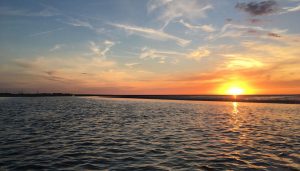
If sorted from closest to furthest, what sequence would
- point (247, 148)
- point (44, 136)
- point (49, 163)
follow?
point (49, 163)
point (247, 148)
point (44, 136)

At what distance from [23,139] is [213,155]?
633 inches

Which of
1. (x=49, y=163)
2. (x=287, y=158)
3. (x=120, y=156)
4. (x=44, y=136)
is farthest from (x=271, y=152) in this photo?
(x=44, y=136)

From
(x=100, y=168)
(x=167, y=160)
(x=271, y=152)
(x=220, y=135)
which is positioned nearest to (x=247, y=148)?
(x=271, y=152)

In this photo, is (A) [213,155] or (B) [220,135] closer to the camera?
(A) [213,155]

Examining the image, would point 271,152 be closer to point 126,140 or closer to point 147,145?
point 147,145

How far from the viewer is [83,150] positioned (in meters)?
18.3

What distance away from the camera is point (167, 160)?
1556cm

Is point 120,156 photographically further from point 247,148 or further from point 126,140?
point 247,148

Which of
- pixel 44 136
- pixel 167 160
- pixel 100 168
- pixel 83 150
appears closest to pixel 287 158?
pixel 167 160

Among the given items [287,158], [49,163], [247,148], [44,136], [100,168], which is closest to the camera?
[100,168]

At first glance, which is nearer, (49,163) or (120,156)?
(49,163)

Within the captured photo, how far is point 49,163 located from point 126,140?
819cm

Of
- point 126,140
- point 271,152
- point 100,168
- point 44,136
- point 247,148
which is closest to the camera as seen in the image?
point 100,168

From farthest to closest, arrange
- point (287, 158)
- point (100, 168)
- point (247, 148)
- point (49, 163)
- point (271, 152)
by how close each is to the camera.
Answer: point (247, 148)
point (271, 152)
point (287, 158)
point (49, 163)
point (100, 168)
